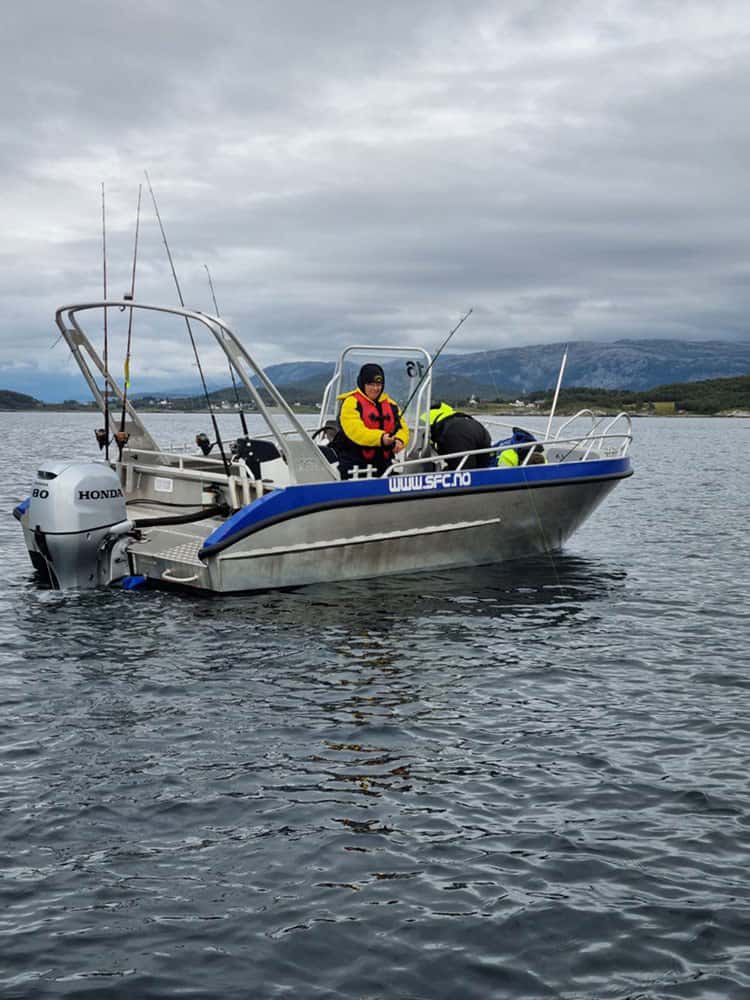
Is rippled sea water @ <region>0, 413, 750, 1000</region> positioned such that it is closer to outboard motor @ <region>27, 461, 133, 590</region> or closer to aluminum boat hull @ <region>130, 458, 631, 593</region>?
outboard motor @ <region>27, 461, 133, 590</region>

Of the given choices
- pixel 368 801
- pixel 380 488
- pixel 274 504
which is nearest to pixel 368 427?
pixel 380 488

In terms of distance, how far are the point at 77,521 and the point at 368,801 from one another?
586cm

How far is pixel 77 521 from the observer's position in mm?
10688

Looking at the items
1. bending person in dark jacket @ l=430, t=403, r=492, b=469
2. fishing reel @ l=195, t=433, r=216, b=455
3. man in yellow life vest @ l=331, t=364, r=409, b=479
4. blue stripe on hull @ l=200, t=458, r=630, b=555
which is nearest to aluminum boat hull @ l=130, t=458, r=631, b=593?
blue stripe on hull @ l=200, t=458, r=630, b=555

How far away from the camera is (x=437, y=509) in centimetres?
1244

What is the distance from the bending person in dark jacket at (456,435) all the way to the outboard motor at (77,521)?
4270mm

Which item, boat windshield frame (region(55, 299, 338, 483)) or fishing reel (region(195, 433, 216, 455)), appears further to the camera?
fishing reel (region(195, 433, 216, 455))

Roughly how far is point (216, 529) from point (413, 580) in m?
2.63

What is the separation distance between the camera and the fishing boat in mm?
10898

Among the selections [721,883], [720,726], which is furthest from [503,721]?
[721,883]

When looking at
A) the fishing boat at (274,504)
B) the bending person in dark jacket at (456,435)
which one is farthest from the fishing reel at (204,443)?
the bending person in dark jacket at (456,435)

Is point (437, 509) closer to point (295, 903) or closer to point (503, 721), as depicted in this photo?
point (503, 721)

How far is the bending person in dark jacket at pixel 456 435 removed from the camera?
13.2m

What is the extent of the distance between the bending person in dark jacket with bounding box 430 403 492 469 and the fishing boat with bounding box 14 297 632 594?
12cm
